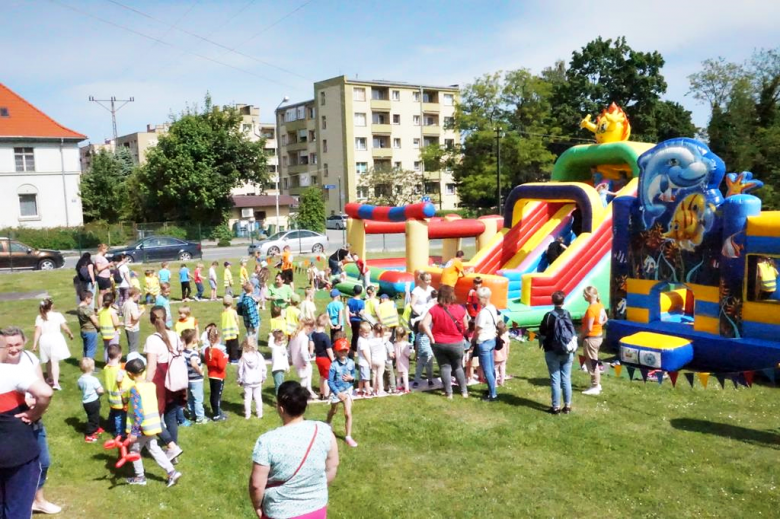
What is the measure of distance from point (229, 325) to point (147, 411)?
4.23 metres

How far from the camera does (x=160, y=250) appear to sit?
92.6ft

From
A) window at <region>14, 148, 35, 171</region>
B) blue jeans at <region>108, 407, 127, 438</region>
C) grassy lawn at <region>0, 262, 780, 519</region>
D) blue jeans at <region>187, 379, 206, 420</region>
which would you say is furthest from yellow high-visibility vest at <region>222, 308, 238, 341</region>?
window at <region>14, 148, 35, 171</region>

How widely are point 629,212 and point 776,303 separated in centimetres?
311

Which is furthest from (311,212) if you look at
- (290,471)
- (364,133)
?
(290,471)

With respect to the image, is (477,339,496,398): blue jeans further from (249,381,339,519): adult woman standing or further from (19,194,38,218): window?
(19,194,38,218): window

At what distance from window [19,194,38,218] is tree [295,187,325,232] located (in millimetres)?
16271

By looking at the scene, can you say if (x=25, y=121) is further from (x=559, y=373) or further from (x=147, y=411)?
(x=559, y=373)

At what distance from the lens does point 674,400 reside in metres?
8.92

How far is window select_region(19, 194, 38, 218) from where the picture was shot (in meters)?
39.2

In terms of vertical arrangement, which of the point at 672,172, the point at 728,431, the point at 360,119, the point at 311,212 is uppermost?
the point at 360,119

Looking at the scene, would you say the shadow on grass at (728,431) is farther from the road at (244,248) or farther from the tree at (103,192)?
the tree at (103,192)

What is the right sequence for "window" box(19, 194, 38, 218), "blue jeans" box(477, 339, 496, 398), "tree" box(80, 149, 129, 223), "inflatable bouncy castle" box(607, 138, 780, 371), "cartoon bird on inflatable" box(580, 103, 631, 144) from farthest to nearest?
1. "tree" box(80, 149, 129, 223)
2. "window" box(19, 194, 38, 218)
3. "cartoon bird on inflatable" box(580, 103, 631, 144)
4. "inflatable bouncy castle" box(607, 138, 780, 371)
5. "blue jeans" box(477, 339, 496, 398)

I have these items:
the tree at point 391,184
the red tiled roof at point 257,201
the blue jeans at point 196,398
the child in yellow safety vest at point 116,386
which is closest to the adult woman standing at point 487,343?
the blue jeans at point 196,398

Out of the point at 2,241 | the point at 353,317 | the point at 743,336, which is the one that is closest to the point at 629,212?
the point at 743,336
